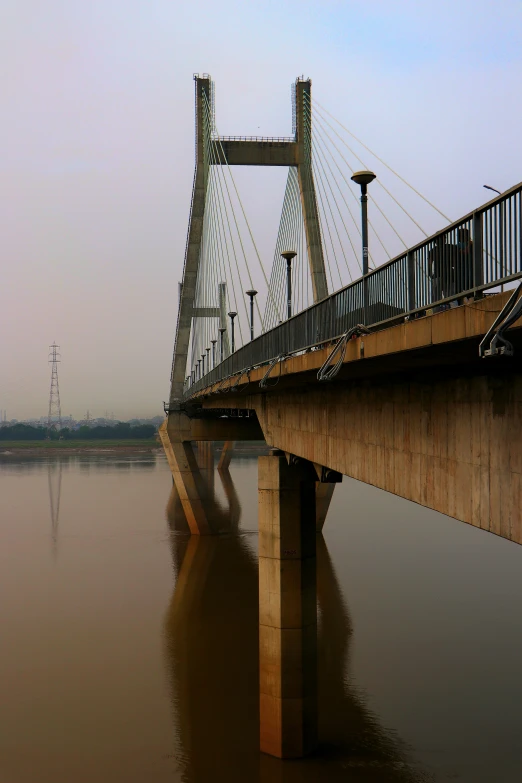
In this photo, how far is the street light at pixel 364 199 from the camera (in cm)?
994

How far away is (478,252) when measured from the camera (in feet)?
19.6

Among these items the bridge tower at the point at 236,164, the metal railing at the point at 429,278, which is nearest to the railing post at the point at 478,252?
the metal railing at the point at 429,278

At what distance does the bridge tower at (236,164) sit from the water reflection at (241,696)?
1239 centimetres

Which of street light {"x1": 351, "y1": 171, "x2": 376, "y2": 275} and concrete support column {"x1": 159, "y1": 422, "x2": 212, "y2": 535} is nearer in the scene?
street light {"x1": 351, "y1": 171, "x2": 376, "y2": 275}

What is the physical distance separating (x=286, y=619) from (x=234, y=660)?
16.3ft

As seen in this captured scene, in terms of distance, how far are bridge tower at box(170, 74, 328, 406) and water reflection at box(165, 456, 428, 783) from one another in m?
12.4

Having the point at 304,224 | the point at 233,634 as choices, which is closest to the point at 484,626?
the point at 233,634

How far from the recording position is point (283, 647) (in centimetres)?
1279

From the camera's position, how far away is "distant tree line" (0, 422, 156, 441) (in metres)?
163

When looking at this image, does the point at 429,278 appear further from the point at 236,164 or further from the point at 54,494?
the point at 54,494

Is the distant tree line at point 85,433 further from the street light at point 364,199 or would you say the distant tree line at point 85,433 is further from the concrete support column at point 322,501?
the street light at point 364,199

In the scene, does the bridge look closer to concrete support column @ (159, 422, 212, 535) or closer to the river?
the river

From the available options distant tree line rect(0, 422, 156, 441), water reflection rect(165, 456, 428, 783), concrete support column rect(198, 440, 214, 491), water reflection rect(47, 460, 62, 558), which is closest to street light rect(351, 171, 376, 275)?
water reflection rect(165, 456, 428, 783)

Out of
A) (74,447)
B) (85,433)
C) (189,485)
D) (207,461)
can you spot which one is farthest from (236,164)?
(85,433)
